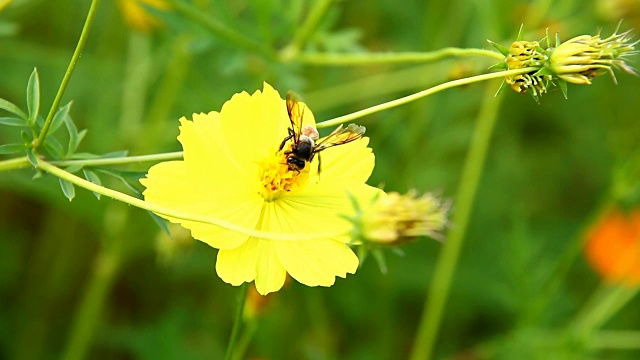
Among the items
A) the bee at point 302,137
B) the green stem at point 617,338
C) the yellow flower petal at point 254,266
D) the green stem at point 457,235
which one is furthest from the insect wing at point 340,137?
the green stem at point 617,338

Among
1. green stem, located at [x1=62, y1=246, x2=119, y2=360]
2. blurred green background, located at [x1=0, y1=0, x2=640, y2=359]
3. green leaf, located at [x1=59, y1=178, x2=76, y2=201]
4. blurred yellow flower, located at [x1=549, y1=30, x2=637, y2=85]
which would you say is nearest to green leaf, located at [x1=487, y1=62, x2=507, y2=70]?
blurred yellow flower, located at [x1=549, y1=30, x2=637, y2=85]

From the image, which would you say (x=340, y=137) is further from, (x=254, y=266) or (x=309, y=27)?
(x=309, y=27)

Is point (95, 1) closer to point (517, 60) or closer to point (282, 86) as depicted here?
point (517, 60)

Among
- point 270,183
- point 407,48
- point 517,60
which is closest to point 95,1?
point 270,183

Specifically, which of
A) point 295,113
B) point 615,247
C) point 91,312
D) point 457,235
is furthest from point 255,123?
point 615,247

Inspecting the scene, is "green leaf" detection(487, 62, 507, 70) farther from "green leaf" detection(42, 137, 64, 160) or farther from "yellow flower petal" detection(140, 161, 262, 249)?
"green leaf" detection(42, 137, 64, 160)

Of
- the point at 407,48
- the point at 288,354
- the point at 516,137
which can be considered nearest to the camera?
the point at 288,354

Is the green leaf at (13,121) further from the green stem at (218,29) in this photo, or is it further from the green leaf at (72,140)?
the green stem at (218,29)
